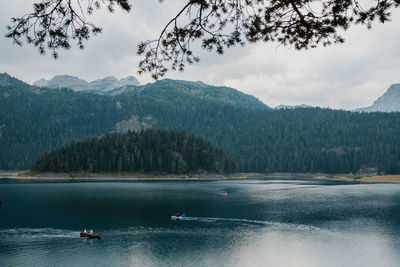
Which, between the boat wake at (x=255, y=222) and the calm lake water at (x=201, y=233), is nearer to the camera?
the calm lake water at (x=201, y=233)

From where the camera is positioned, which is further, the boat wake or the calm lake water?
the boat wake

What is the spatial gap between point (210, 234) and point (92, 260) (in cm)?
2524

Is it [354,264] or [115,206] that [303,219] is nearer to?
[354,264]

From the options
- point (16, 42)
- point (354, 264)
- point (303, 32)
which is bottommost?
point (354, 264)

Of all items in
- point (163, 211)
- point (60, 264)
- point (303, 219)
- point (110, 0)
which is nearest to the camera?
point (110, 0)

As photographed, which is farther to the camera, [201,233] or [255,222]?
[255,222]

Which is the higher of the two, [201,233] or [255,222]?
[255,222]

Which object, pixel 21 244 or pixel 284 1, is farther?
pixel 21 244

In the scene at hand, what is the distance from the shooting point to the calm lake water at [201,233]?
49.4m

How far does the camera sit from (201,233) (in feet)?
219

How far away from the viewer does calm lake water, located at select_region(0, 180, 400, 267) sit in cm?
4941

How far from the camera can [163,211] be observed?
91688mm

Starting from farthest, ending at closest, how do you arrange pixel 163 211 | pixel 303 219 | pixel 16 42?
pixel 163 211, pixel 303 219, pixel 16 42

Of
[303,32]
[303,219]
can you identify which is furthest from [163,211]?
[303,32]
